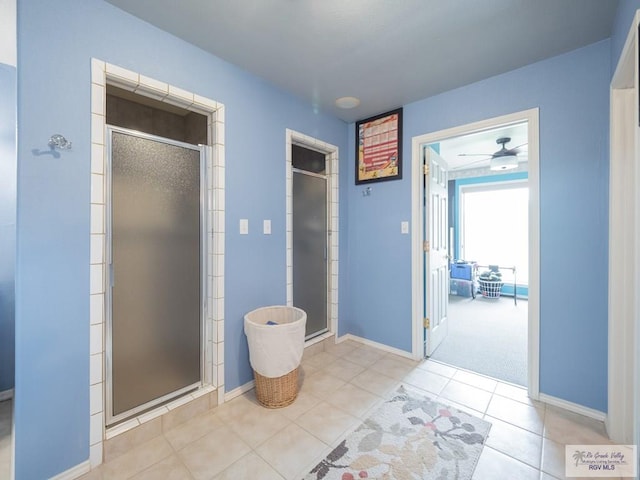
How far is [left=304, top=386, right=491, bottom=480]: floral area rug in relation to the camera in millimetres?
1384

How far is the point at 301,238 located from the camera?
8.80ft

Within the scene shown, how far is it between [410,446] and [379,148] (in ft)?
8.25

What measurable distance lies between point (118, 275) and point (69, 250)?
277 millimetres

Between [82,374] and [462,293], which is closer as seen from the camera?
[82,374]

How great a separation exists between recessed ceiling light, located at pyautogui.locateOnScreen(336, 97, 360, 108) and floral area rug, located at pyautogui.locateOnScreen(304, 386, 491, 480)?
2542mm

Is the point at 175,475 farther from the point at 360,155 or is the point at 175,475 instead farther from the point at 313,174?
the point at 360,155

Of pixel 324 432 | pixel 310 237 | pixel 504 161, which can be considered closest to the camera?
pixel 324 432

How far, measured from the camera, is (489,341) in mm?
3084

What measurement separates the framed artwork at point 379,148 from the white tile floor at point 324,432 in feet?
6.30

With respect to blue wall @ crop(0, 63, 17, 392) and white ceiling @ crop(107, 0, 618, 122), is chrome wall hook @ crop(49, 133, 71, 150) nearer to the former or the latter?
blue wall @ crop(0, 63, 17, 392)

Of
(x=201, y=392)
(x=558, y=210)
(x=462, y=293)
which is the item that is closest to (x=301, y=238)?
(x=201, y=392)

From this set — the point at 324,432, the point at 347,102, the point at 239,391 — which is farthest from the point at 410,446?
the point at 347,102

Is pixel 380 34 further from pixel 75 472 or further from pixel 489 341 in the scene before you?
pixel 489 341

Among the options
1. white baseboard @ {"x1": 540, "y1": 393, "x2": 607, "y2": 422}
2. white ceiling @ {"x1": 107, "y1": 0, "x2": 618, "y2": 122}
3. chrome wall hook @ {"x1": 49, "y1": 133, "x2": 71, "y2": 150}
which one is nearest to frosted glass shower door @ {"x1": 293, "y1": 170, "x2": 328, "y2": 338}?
white ceiling @ {"x1": 107, "y1": 0, "x2": 618, "y2": 122}
